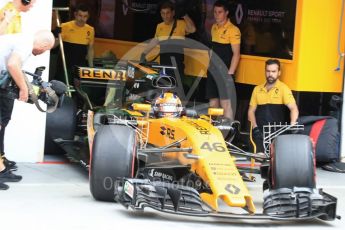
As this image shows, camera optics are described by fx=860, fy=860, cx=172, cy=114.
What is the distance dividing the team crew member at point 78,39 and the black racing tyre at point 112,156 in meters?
4.66

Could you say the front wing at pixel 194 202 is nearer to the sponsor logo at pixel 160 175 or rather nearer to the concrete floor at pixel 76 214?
the concrete floor at pixel 76 214

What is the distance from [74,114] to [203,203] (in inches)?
133

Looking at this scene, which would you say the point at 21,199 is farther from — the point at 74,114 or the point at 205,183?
the point at 74,114

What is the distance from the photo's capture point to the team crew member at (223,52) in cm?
1158

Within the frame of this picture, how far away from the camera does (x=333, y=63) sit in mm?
11133

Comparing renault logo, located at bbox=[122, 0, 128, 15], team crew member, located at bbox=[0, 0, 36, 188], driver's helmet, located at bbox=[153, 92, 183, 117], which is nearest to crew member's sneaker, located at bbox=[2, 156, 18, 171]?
team crew member, located at bbox=[0, 0, 36, 188]

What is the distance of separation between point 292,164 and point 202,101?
5244mm

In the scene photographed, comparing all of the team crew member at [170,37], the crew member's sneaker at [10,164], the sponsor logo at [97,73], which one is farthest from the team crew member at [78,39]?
the crew member's sneaker at [10,164]

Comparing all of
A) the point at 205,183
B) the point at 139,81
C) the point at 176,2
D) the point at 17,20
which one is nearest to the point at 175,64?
the point at 176,2

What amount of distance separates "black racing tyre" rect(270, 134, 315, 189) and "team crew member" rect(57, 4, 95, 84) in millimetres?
5077

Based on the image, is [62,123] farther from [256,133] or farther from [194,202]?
[194,202]

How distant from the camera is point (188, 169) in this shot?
7.90 metres

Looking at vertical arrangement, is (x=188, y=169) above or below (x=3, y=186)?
above

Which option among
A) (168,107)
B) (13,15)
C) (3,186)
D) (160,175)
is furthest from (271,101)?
(3,186)
